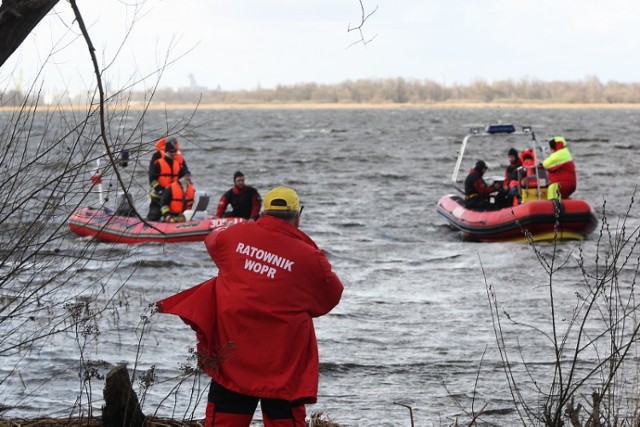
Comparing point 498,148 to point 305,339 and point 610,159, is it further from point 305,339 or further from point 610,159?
point 305,339

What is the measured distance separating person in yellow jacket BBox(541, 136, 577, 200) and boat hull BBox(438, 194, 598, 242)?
255 millimetres

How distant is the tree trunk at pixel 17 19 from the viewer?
3756mm

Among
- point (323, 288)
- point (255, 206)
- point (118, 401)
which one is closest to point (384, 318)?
point (255, 206)

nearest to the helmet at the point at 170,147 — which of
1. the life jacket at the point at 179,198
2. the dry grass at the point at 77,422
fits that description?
the life jacket at the point at 179,198

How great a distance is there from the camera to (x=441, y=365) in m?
10.2

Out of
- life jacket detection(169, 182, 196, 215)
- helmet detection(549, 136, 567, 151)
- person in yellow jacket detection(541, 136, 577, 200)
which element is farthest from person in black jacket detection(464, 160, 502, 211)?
life jacket detection(169, 182, 196, 215)

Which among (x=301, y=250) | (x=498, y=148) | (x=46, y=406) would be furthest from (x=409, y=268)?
(x=498, y=148)

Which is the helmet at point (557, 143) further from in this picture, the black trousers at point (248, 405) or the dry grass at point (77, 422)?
the black trousers at point (248, 405)

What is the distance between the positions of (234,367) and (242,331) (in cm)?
17

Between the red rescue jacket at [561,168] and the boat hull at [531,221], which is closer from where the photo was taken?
the red rescue jacket at [561,168]

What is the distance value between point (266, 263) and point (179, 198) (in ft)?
42.6

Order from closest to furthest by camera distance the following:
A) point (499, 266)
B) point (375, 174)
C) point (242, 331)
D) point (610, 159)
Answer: point (242, 331) → point (499, 266) → point (375, 174) → point (610, 159)

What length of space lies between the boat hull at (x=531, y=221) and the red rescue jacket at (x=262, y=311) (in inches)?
468

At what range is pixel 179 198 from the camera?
17484mm
